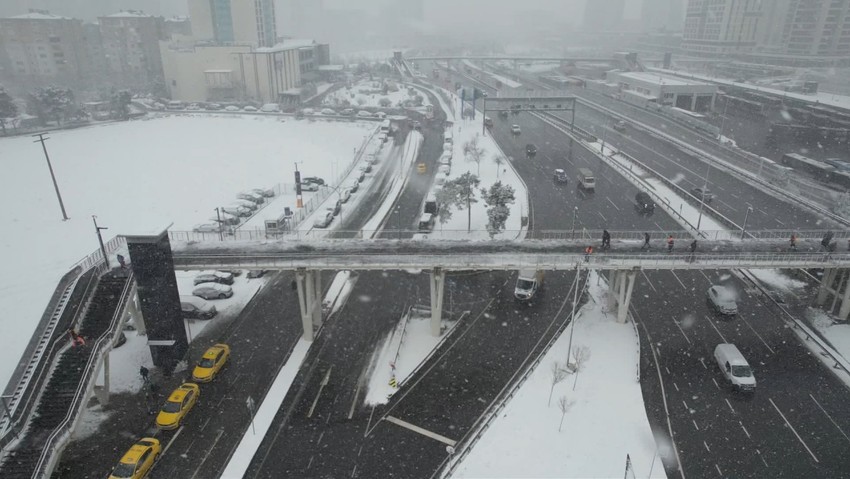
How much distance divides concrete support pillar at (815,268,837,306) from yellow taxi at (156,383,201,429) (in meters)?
36.7

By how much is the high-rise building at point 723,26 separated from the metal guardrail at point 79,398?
17732cm

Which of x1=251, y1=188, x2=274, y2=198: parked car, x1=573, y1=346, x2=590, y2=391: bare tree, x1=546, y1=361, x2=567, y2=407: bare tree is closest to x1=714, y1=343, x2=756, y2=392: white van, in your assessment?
x1=573, y1=346, x2=590, y2=391: bare tree

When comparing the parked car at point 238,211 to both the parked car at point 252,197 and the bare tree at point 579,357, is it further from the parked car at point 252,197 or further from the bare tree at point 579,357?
the bare tree at point 579,357

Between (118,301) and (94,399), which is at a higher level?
(118,301)

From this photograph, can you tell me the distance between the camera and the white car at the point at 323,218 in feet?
151

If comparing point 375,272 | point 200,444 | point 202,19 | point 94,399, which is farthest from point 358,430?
point 202,19

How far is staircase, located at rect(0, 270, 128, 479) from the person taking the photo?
19234mm

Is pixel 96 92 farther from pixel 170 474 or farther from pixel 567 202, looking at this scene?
pixel 170 474

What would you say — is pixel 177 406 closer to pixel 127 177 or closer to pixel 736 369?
pixel 736 369

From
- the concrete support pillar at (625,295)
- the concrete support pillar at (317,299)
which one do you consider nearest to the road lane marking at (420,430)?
the concrete support pillar at (317,299)

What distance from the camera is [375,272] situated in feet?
124

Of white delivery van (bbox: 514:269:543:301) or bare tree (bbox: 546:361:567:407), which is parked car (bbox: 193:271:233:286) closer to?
white delivery van (bbox: 514:269:543:301)

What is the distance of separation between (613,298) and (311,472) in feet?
66.4

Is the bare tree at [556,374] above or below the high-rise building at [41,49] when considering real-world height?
below
